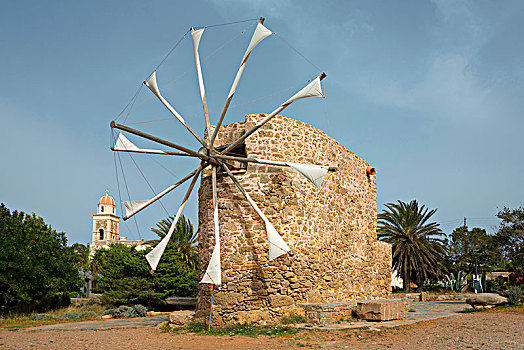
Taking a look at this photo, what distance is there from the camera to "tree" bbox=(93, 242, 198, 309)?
1934 centimetres

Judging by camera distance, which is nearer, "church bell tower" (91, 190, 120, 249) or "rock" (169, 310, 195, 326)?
"rock" (169, 310, 195, 326)

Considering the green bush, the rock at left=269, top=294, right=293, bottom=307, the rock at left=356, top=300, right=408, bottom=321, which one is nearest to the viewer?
the rock at left=269, top=294, right=293, bottom=307

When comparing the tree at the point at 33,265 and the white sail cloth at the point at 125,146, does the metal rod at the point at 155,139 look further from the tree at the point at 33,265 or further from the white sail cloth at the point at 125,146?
the tree at the point at 33,265

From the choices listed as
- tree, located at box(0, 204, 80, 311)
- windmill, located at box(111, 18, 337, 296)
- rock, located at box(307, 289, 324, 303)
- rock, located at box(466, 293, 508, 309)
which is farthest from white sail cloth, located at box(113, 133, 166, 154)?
rock, located at box(466, 293, 508, 309)

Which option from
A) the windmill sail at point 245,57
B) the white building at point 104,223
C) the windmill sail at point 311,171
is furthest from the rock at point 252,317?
the white building at point 104,223

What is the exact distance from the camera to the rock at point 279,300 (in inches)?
414

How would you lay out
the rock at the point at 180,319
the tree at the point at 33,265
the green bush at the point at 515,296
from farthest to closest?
the tree at the point at 33,265, the green bush at the point at 515,296, the rock at the point at 180,319

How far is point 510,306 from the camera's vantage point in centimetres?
1418

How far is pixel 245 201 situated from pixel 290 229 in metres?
1.35

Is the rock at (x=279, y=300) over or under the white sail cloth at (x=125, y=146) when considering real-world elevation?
under

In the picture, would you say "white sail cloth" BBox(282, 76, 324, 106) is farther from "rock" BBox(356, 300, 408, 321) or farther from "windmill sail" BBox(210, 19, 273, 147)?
"rock" BBox(356, 300, 408, 321)

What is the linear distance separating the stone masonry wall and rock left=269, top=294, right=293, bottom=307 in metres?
0.02

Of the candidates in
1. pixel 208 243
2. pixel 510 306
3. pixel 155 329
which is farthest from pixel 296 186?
pixel 510 306

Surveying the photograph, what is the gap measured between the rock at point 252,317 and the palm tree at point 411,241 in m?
15.8
